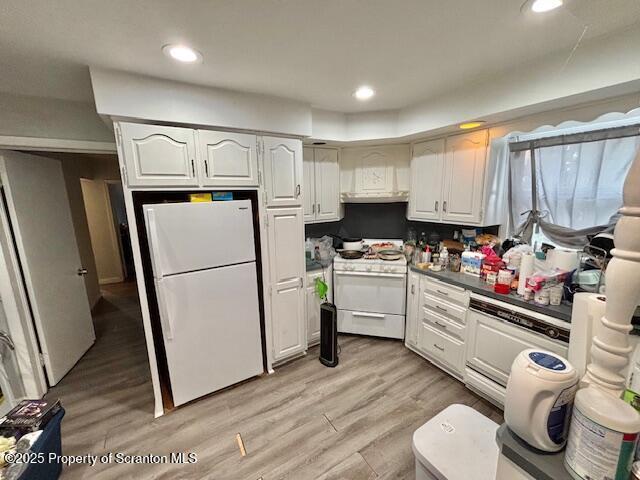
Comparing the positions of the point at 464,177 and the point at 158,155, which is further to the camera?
the point at 464,177

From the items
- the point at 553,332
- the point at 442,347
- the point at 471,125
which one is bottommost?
the point at 442,347

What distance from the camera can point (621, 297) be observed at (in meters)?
0.63

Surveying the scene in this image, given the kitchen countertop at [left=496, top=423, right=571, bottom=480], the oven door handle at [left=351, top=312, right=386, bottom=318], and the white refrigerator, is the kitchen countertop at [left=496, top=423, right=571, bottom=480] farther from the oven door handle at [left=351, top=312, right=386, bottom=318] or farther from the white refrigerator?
the oven door handle at [left=351, top=312, right=386, bottom=318]

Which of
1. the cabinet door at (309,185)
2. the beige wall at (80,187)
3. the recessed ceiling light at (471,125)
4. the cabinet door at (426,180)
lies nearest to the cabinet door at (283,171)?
the cabinet door at (309,185)

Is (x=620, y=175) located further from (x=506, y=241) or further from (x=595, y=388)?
(x=595, y=388)

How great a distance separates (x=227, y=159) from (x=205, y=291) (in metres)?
1.01

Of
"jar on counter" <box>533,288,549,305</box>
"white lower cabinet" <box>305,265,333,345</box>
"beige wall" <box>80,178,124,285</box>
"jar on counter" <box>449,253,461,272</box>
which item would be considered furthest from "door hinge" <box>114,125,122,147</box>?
"beige wall" <box>80,178,124,285</box>

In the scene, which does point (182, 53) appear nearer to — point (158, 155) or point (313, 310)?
point (158, 155)

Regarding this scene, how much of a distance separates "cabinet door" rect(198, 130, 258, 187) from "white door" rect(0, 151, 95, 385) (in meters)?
1.52

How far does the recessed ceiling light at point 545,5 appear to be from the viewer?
1.13 metres

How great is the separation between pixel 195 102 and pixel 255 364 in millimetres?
2129

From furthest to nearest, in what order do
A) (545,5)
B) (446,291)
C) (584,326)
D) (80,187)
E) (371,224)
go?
(80,187) → (371,224) → (446,291) → (545,5) → (584,326)

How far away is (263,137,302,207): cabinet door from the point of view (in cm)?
220

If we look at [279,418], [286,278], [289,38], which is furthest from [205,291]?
[289,38]
